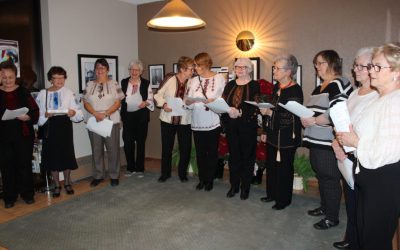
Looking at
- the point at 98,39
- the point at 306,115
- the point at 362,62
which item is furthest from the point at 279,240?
the point at 98,39

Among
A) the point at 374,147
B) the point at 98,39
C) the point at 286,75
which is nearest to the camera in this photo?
the point at 374,147

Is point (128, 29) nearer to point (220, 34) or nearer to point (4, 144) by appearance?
point (220, 34)

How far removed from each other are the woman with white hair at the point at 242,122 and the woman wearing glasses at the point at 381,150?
1699mm

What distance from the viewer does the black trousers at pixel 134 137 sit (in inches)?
188

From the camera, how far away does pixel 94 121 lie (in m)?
4.21

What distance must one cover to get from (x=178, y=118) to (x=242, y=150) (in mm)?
1043

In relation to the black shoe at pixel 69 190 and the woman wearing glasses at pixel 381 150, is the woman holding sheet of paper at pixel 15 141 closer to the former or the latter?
the black shoe at pixel 69 190

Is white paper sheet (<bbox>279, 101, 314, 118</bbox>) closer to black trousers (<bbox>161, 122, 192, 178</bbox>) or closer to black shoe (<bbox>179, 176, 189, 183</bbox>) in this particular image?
black trousers (<bbox>161, 122, 192, 178</bbox>)

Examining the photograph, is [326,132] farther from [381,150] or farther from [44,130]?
[44,130]

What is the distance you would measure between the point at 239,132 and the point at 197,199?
0.93 meters

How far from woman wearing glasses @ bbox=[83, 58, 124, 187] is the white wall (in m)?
0.62

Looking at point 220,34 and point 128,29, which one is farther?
point 128,29

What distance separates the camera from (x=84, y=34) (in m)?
4.83

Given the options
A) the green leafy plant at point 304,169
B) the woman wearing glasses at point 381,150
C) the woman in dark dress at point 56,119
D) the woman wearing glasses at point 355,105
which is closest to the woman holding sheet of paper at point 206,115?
the green leafy plant at point 304,169
